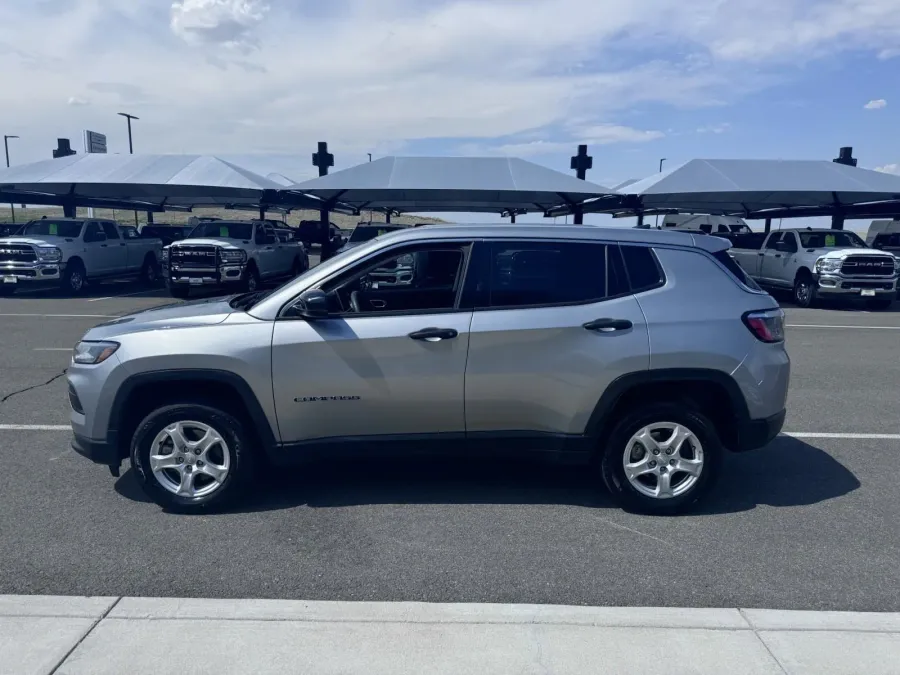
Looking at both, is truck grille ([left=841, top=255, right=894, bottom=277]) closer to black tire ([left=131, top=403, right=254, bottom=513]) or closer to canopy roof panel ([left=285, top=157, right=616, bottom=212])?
canopy roof panel ([left=285, top=157, right=616, bottom=212])

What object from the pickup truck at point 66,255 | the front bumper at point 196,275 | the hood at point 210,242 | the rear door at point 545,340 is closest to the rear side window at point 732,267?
the rear door at point 545,340

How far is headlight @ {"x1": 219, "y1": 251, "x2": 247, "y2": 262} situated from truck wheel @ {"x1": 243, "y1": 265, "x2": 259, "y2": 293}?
0.40 metres

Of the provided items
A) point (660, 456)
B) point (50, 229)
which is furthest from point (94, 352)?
point (50, 229)

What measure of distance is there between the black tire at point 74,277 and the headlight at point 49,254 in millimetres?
412

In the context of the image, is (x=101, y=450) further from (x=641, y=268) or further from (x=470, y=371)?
(x=641, y=268)

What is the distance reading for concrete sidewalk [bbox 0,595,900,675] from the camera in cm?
315

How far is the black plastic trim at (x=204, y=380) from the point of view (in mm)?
4578

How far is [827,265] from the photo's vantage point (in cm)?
1808

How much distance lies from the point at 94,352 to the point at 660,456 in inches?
147

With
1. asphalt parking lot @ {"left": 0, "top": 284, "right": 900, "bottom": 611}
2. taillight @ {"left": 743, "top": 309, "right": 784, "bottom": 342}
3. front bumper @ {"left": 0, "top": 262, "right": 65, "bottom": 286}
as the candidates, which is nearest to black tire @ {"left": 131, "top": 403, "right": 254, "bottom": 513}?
asphalt parking lot @ {"left": 0, "top": 284, "right": 900, "bottom": 611}

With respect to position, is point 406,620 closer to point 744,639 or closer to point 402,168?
point 744,639

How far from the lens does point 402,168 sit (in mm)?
22516

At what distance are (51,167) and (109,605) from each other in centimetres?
2332

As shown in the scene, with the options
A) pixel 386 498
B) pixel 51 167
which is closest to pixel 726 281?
pixel 386 498
